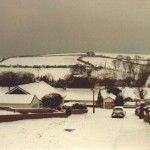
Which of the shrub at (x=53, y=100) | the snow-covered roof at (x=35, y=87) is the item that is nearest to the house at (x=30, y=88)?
the snow-covered roof at (x=35, y=87)

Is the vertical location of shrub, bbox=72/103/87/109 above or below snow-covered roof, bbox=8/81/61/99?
below

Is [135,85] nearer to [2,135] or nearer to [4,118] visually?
[4,118]

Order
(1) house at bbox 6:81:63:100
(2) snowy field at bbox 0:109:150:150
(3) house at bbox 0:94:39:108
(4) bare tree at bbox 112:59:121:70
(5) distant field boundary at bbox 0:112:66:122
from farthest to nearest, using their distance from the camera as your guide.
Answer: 1. (3) house at bbox 0:94:39:108
2. (5) distant field boundary at bbox 0:112:66:122
3. (1) house at bbox 6:81:63:100
4. (4) bare tree at bbox 112:59:121:70
5. (2) snowy field at bbox 0:109:150:150

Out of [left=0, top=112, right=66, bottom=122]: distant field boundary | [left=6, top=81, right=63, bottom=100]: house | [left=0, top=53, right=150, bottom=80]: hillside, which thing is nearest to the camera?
[left=0, top=53, right=150, bottom=80]: hillside

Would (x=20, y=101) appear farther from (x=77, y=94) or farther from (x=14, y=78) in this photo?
(x=14, y=78)

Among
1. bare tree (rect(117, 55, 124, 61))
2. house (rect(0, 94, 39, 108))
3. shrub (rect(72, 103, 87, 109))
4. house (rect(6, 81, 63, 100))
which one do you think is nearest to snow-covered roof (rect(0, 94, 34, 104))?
house (rect(0, 94, 39, 108))

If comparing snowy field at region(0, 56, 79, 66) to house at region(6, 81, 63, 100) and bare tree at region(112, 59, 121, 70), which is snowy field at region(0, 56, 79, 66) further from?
bare tree at region(112, 59, 121, 70)

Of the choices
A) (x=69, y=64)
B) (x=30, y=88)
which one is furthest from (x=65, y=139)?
(x=30, y=88)

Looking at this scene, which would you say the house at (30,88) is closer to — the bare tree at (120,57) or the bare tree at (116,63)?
the bare tree at (116,63)
